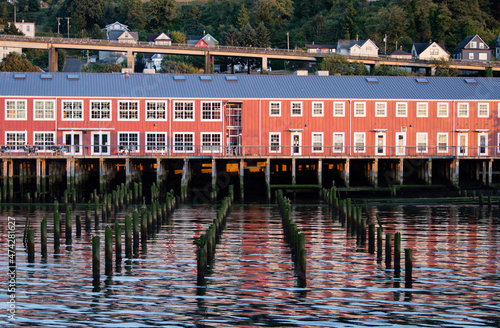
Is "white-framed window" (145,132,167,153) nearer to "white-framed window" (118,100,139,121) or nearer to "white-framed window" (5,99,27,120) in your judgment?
"white-framed window" (118,100,139,121)

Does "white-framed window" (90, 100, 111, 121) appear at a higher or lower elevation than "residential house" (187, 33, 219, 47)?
lower

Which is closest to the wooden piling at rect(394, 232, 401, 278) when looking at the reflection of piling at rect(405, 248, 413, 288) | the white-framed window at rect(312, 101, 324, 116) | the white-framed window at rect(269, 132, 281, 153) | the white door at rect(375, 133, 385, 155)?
the reflection of piling at rect(405, 248, 413, 288)

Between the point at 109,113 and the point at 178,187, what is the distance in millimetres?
8082

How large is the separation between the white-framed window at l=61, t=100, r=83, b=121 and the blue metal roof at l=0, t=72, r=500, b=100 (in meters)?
0.60

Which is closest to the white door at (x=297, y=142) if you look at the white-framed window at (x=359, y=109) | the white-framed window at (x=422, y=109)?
the white-framed window at (x=359, y=109)

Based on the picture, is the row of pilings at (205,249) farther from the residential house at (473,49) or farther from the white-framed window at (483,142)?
the residential house at (473,49)

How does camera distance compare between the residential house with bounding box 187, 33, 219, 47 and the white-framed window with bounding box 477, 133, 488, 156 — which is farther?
the residential house with bounding box 187, 33, 219, 47

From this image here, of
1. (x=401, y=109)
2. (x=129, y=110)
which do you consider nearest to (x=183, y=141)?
(x=129, y=110)

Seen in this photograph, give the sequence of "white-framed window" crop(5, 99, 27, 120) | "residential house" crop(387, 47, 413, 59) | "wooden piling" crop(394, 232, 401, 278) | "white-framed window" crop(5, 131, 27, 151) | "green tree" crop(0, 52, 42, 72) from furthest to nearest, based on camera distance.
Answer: "residential house" crop(387, 47, 413, 59)
"green tree" crop(0, 52, 42, 72)
"white-framed window" crop(5, 99, 27, 120)
"white-framed window" crop(5, 131, 27, 151)
"wooden piling" crop(394, 232, 401, 278)

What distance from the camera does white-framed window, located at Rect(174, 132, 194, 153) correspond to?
5997 cm

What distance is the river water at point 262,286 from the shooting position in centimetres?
2239

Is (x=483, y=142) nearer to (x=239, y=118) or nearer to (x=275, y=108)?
(x=275, y=108)

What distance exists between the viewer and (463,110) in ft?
206

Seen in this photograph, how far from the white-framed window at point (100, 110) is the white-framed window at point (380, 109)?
21.2 metres
